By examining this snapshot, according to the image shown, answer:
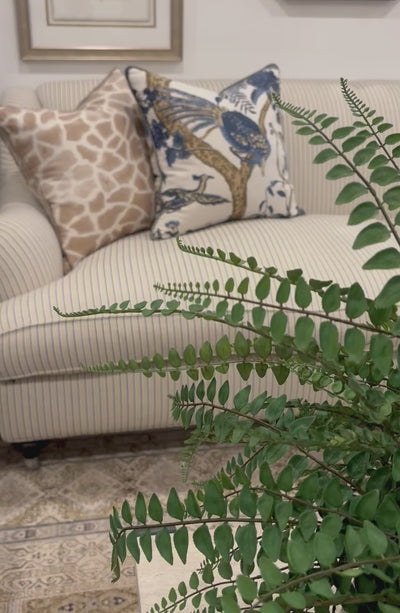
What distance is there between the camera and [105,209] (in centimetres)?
171

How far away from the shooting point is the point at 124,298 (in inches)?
56.2

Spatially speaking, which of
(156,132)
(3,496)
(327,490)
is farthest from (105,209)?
(327,490)

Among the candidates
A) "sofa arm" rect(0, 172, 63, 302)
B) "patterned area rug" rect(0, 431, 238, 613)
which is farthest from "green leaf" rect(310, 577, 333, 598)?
"sofa arm" rect(0, 172, 63, 302)

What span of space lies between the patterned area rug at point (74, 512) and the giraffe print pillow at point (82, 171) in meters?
0.53

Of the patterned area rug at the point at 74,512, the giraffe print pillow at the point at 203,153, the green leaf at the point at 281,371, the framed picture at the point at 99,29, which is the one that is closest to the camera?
the green leaf at the point at 281,371

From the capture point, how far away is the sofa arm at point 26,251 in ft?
4.77

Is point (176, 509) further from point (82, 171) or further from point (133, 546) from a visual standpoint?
point (82, 171)

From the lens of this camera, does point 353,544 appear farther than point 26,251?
No

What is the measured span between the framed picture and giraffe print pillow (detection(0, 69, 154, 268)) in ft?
1.52

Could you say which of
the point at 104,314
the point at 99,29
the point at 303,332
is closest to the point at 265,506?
the point at 303,332

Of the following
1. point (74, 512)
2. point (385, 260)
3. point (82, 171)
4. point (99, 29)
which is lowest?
point (74, 512)

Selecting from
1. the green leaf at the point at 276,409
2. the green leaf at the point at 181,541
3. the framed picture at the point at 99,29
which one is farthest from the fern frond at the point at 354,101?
the framed picture at the point at 99,29

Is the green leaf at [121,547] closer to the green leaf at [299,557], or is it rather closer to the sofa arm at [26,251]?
the green leaf at [299,557]

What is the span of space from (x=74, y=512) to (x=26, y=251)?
2.05 ft
